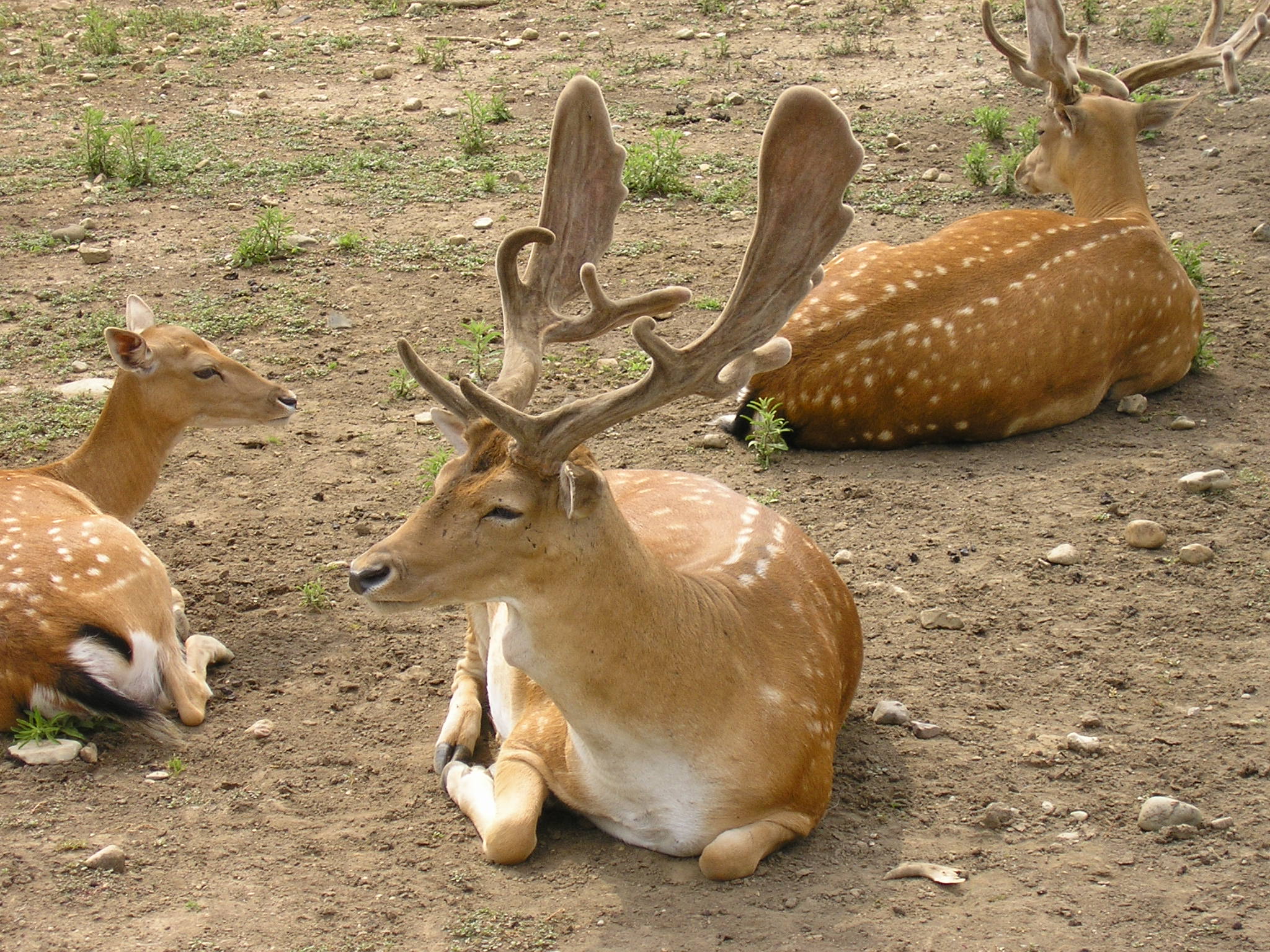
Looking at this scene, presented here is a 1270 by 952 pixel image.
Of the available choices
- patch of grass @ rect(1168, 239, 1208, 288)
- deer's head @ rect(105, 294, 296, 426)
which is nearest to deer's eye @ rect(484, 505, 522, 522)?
deer's head @ rect(105, 294, 296, 426)

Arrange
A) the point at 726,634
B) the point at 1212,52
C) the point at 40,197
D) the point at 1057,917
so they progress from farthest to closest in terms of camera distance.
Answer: the point at 40,197 → the point at 1212,52 → the point at 726,634 → the point at 1057,917

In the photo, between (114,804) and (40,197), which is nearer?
(114,804)

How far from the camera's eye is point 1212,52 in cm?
721

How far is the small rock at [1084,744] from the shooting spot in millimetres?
3840

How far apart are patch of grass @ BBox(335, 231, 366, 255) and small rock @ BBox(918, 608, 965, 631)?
4130 mm

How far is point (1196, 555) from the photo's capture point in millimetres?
4703

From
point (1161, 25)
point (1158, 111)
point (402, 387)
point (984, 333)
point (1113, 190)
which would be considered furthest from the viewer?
point (1161, 25)

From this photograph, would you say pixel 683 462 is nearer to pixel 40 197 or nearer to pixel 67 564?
A: pixel 67 564

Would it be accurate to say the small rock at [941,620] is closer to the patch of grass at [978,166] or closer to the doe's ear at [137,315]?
the doe's ear at [137,315]

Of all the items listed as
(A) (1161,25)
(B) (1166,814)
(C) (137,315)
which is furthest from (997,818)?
(A) (1161,25)

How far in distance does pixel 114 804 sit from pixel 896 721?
2181 mm

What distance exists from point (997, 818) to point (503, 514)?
1494 mm

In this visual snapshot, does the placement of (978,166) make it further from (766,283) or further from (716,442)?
(766,283)

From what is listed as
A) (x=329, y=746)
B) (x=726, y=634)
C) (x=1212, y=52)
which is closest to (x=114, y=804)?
(x=329, y=746)
